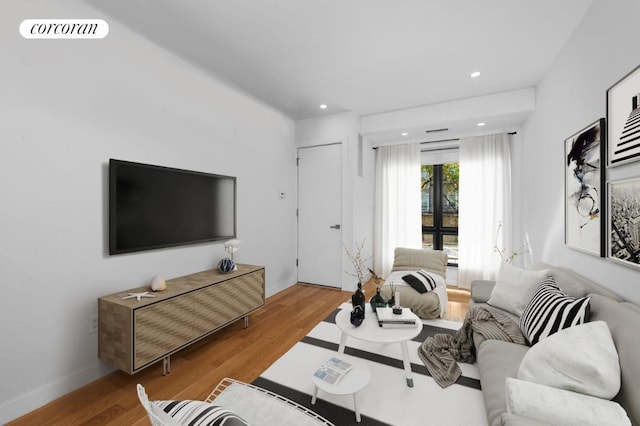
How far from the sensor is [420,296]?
2.91m

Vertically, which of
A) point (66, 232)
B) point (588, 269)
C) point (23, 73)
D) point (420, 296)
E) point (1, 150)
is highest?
point (23, 73)

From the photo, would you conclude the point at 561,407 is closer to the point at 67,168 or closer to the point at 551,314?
the point at 551,314

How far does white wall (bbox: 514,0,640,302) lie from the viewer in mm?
1584

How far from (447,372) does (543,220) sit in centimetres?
214

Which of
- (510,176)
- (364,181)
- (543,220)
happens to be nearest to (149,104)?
(364,181)

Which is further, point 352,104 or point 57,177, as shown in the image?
point 352,104

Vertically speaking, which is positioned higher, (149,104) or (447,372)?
(149,104)

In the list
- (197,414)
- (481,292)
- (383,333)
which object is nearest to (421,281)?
(481,292)

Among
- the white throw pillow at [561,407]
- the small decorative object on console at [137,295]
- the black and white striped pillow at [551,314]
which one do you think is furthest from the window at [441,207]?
the small decorative object on console at [137,295]

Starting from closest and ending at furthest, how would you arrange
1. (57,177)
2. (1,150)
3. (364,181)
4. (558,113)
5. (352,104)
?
(1,150) → (57,177) → (558,113) → (352,104) → (364,181)

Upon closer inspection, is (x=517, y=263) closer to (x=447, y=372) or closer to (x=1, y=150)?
(x=447, y=372)

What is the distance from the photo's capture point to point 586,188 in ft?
6.55

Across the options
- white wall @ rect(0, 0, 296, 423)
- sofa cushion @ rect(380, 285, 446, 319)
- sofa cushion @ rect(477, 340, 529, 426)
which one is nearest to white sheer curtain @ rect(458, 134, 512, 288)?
sofa cushion @ rect(380, 285, 446, 319)

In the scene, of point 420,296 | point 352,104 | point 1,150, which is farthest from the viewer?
point 352,104
